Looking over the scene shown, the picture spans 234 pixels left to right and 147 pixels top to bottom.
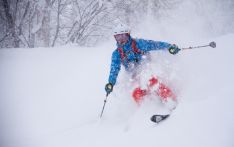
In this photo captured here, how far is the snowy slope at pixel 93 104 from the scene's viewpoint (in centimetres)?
397

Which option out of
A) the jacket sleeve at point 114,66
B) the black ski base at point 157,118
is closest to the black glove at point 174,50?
the jacket sleeve at point 114,66

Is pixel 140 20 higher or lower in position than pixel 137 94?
higher

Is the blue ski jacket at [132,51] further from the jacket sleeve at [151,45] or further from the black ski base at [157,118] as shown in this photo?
the black ski base at [157,118]

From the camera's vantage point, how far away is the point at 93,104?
6980 millimetres

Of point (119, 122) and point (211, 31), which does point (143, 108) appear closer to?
point (119, 122)

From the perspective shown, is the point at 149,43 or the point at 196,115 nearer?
the point at 196,115

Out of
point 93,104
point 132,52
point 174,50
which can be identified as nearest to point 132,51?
point 132,52

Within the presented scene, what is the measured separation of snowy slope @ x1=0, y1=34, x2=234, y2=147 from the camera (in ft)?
13.0

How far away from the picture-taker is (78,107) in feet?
22.7

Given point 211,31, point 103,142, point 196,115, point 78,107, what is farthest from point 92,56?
point 211,31

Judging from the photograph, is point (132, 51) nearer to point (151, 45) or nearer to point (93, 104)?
point (151, 45)

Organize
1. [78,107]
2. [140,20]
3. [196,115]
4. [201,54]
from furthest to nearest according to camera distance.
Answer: [140,20] → [201,54] → [78,107] → [196,115]

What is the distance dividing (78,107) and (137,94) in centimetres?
Result: 194

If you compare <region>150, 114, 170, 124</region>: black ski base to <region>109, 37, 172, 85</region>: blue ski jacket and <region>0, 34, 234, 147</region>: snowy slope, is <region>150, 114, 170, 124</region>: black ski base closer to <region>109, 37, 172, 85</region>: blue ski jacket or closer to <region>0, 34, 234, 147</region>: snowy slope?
<region>0, 34, 234, 147</region>: snowy slope
